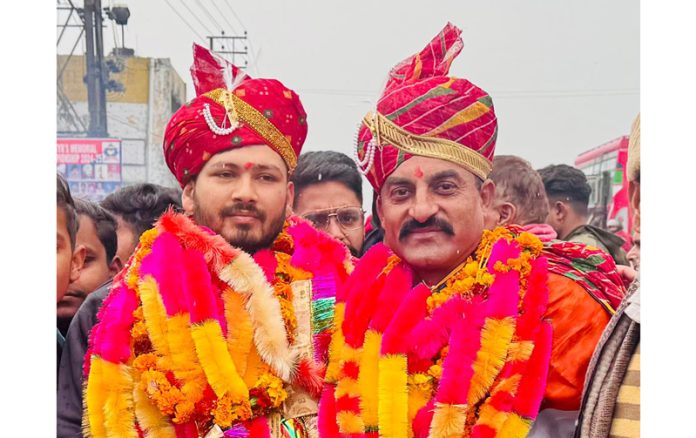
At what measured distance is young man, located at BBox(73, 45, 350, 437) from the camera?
8.22 feet

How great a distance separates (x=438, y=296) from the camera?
2.42m

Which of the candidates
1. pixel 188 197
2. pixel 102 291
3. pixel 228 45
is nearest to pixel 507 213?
pixel 188 197

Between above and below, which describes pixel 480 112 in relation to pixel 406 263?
above

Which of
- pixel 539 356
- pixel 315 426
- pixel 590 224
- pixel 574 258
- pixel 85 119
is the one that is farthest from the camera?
pixel 85 119

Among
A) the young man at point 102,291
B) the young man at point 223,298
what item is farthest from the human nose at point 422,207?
the young man at point 102,291

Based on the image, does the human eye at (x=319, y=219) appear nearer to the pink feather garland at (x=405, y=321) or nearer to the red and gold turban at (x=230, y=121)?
the red and gold turban at (x=230, y=121)

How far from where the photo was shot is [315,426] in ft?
8.55

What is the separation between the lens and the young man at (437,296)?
2264 millimetres

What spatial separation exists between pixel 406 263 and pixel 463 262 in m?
0.19

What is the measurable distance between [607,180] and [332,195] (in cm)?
104

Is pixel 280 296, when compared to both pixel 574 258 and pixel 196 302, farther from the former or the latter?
pixel 574 258

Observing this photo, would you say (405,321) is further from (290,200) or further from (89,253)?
(89,253)

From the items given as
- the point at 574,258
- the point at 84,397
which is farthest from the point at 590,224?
the point at 84,397

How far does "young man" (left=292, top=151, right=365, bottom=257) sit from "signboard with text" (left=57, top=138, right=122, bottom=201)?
71cm
